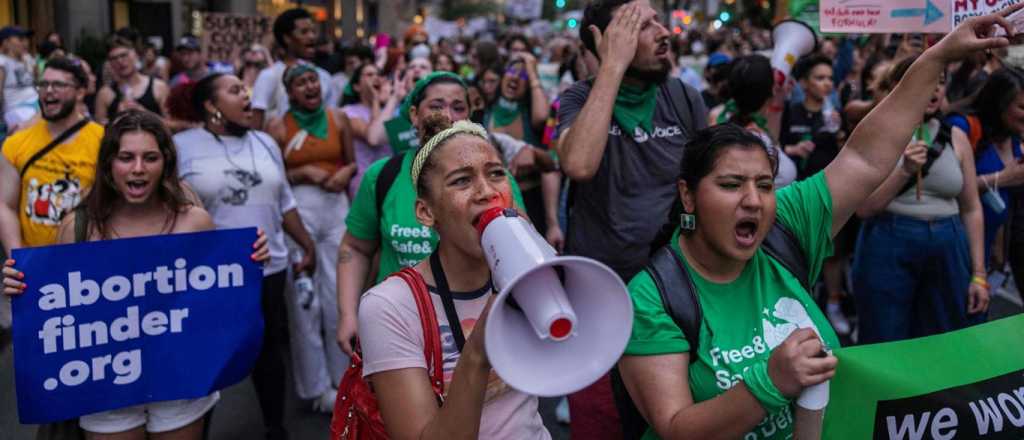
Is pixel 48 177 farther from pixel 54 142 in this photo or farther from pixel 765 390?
pixel 765 390

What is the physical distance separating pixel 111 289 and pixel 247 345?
0.59m

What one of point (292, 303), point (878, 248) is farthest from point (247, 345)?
point (878, 248)

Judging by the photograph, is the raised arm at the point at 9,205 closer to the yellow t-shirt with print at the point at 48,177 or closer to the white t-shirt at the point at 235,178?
the yellow t-shirt with print at the point at 48,177

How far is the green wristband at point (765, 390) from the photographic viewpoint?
1.86 meters

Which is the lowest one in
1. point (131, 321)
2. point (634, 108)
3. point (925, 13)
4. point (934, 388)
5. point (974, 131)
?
point (131, 321)

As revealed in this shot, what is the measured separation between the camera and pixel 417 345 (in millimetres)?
2055

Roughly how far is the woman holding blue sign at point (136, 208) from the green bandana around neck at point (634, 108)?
177cm

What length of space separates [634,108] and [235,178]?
2.07 meters

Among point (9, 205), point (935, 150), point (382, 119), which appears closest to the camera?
point (9, 205)

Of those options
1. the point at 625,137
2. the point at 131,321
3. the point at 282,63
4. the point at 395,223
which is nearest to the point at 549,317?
the point at 395,223

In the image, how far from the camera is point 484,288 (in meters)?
2.26

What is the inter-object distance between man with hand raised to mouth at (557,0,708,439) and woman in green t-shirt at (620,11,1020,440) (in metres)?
0.97

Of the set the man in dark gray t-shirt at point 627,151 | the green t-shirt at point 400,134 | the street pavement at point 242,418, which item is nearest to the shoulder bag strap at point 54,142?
the street pavement at point 242,418

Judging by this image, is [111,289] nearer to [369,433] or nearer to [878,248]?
[369,433]
